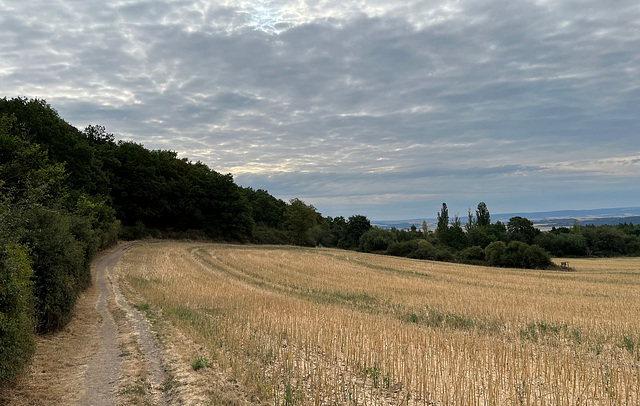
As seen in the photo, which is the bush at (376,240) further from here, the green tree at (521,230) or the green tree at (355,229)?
the green tree at (521,230)

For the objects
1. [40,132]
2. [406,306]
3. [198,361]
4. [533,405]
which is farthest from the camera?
[40,132]

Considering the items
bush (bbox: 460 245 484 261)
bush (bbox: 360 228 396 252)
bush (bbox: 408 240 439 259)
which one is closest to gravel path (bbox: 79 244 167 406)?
bush (bbox: 460 245 484 261)

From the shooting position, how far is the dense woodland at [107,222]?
10320mm

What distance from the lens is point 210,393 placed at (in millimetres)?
7551

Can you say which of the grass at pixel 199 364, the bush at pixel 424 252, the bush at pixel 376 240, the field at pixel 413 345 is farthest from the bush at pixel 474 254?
the grass at pixel 199 364

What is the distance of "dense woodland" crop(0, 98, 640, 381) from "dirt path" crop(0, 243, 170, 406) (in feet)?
2.18

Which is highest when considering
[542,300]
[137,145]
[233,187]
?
[137,145]

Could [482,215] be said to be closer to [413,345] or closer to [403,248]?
[403,248]

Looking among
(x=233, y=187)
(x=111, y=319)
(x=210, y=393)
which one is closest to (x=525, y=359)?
(x=210, y=393)

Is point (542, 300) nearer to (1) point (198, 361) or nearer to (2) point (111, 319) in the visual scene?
(1) point (198, 361)

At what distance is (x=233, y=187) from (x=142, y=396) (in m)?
73.6

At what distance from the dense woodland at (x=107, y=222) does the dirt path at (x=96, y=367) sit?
0.66 meters

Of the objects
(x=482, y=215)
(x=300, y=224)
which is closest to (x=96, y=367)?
(x=300, y=224)

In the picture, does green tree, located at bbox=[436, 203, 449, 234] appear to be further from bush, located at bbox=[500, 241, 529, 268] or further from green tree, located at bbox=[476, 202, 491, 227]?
bush, located at bbox=[500, 241, 529, 268]
